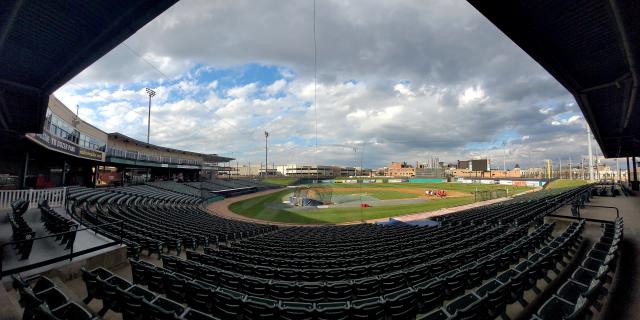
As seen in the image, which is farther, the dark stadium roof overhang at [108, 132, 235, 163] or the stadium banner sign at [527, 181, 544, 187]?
the stadium banner sign at [527, 181, 544, 187]

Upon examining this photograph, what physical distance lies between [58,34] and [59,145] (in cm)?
2003

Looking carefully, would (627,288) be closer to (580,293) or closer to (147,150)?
(580,293)

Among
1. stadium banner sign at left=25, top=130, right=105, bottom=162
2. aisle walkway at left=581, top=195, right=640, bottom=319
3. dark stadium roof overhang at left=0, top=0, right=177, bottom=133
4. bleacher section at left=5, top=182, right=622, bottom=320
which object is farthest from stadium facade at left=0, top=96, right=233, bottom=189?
aisle walkway at left=581, top=195, right=640, bottom=319

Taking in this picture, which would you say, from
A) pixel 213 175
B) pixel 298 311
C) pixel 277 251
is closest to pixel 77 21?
pixel 298 311

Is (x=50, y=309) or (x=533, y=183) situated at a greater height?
(x=50, y=309)

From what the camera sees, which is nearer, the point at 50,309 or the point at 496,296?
the point at 50,309

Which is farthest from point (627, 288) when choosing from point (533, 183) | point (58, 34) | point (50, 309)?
point (533, 183)

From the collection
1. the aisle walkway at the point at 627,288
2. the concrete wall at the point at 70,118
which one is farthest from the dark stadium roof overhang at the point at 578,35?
the concrete wall at the point at 70,118

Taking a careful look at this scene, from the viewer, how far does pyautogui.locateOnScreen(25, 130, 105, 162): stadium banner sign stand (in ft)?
53.5

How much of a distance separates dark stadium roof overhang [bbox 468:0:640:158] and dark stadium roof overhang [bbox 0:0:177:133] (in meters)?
8.49

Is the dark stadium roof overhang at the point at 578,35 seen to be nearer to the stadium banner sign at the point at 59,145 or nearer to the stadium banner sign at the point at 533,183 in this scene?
the stadium banner sign at the point at 59,145

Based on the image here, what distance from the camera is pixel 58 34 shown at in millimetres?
6105

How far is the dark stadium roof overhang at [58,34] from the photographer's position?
537 centimetres

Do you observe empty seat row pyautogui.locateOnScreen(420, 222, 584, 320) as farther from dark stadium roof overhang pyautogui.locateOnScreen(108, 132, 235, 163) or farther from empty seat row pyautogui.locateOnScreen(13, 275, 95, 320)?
dark stadium roof overhang pyautogui.locateOnScreen(108, 132, 235, 163)
